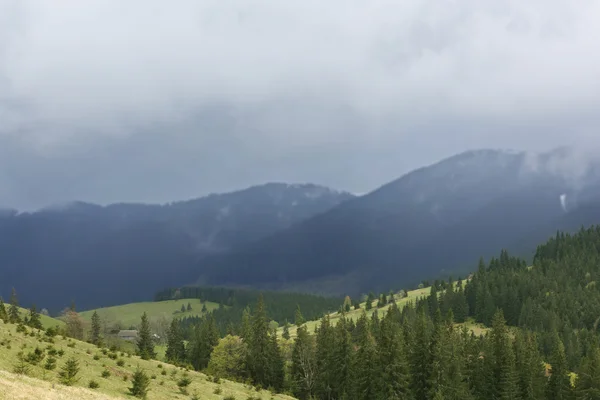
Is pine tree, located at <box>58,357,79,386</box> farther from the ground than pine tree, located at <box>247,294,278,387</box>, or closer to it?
farther from the ground

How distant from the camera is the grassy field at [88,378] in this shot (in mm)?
31955

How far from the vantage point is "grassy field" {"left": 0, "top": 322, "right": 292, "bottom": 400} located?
105 feet

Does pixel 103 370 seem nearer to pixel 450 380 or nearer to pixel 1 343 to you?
pixel 1 343

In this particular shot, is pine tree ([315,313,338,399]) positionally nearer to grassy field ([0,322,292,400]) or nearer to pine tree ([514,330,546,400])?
pine tree ([514,330,546,400])

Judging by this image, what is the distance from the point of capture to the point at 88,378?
4312 cm

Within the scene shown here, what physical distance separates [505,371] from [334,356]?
39.9 m

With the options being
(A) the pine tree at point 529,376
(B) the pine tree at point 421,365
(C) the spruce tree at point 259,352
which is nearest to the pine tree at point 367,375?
(B) the pine tree at point 421,365

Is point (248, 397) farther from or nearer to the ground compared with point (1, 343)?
nearer to the ground

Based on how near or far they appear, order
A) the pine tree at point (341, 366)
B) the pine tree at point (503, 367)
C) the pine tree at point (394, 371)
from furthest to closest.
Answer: the pine tree at point (341, 366) → the pine tree at point (503, 367) → the pine tree at point (394, 371)

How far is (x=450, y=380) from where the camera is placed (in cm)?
9575

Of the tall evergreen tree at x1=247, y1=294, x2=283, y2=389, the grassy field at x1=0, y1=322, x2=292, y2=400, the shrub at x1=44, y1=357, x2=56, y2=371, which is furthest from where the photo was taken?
the tall evergreen tree at x1=247, y1=294, x2=283, y2=389

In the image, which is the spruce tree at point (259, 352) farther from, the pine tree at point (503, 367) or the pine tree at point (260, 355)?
the pine tree at point (503, 367)

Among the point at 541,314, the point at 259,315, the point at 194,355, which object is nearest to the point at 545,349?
the point at 541,314

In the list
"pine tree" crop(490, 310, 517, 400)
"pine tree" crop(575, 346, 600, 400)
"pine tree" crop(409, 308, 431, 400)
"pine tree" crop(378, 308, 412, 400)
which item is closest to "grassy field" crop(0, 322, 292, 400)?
"pine tree" crop(378, 308, 412, 400)
